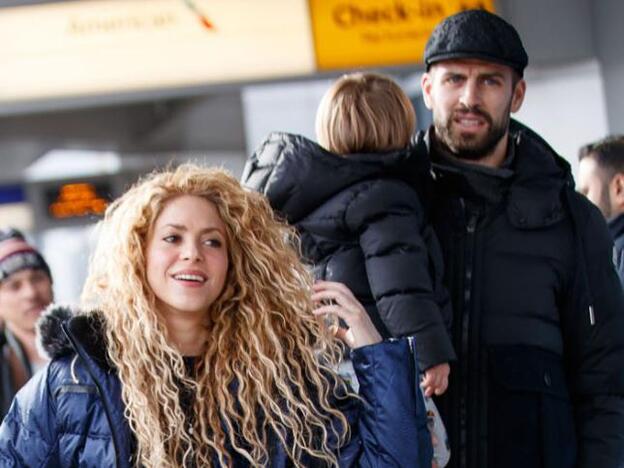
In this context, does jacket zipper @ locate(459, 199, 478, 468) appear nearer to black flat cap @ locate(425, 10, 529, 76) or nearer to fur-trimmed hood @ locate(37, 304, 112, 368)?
black flat cap @ locate(425, 10, 529, 76)

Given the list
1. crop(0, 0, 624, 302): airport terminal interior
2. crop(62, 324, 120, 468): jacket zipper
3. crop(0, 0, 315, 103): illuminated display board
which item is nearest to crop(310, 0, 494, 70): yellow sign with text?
crop(0, 0, 624, 302): airport terminal interior

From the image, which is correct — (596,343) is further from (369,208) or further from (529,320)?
(369,208)

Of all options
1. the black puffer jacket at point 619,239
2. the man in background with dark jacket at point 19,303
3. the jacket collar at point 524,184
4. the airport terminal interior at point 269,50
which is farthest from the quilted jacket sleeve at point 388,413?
the airport terminal interior at point 269,50

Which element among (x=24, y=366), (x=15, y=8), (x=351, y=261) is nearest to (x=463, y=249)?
(x=351, y=261)

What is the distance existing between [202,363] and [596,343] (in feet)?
3.79

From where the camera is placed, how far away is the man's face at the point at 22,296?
18.1ft

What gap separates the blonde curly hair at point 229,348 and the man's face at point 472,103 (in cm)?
61

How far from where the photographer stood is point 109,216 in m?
3.30

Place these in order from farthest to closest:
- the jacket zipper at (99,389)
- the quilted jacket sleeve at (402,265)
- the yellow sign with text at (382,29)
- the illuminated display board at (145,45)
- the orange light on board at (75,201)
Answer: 1. the orange light on board at (75,201)
2. the yellow sign with text at (382,29)
3. the illuminated display board at (145,45)
4. the quilted jacket sleeve at (402,265)
5. the jacket zipper at (99,389)

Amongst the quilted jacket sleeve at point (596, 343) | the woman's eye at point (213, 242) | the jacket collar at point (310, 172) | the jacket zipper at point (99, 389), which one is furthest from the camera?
the quilted jacket sleeve at point (596, 343)

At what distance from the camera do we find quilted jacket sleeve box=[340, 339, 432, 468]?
296cm

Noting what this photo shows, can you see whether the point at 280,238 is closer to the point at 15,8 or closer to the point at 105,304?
the point at 105,304

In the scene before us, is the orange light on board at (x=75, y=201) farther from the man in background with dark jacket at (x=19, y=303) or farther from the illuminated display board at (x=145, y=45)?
the man in background with dark jacket at (x=19, y=303)

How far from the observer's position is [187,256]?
299cm
